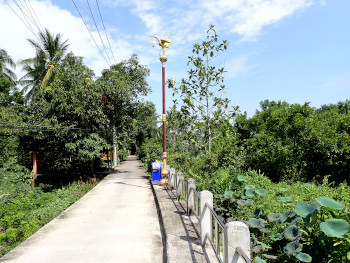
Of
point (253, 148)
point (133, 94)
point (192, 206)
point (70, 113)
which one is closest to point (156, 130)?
point (133, 94)

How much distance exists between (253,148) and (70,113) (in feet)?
41.1

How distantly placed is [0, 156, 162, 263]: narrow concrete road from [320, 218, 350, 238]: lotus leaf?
288 cm

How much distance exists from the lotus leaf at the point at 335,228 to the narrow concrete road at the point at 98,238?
2882mm

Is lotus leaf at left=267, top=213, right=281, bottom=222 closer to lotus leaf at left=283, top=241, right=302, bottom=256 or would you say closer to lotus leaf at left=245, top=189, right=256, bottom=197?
lotus leaf at left=283, top=241, right=302, bottom=256

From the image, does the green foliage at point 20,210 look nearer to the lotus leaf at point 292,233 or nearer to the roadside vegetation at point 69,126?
the roadside vegetation at point 69,126

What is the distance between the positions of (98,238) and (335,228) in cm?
479

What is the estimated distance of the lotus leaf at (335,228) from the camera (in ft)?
9.89

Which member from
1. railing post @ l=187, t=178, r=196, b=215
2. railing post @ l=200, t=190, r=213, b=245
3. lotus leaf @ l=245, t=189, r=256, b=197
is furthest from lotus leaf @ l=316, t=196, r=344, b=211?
railing post @ l=187, t=178, r=196, b=215

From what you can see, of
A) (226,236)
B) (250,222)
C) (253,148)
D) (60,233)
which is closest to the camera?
(226,236)

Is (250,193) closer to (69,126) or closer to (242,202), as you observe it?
(242,202)

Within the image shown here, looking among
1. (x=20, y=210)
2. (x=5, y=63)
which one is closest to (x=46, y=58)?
(x=5, y=63)

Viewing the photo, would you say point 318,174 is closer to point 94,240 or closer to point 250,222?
point 250,222

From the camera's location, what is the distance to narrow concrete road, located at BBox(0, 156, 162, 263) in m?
4.93

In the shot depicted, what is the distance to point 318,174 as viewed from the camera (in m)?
10.7
